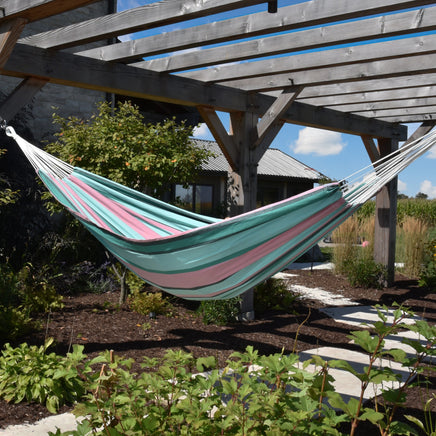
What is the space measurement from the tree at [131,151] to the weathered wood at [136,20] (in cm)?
121

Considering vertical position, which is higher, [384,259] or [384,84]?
[384,84]

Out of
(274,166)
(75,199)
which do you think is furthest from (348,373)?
(274,166)

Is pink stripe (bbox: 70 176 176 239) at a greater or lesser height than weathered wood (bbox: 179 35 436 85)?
lesser

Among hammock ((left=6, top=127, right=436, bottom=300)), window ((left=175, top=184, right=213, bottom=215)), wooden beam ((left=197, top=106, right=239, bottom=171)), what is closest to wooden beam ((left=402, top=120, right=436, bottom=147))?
wooden beam ((left=197, top=106, right=239, bottom=171))

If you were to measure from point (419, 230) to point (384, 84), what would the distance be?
302 cm

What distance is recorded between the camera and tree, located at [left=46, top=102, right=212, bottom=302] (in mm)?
4234

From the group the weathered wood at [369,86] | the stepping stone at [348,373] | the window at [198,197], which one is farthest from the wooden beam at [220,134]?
the window at [198,197]

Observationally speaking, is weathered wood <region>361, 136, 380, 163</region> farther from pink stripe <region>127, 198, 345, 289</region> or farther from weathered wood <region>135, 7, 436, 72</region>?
pink stripe <region>127, 198, 345, 289</region>

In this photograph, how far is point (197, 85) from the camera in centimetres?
396

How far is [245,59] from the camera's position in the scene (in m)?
3.54

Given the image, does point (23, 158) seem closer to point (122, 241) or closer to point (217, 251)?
point (122, 241)

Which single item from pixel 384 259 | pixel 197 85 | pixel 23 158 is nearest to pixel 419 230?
pixel 384 259

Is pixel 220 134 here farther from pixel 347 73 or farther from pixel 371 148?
pixel 371 148

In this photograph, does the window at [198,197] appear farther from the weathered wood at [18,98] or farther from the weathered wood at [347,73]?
the weathered wood at [18,98]
